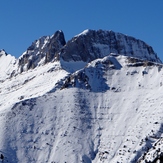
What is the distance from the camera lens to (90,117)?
161 m

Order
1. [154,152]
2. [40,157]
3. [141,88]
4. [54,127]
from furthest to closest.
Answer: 1. [141,88]
2. [54,127]
3. [40,157]
4. [154,152]

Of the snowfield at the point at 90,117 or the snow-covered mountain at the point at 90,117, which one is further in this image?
the snowfield at the point at 90,117

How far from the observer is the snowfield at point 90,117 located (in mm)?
145625

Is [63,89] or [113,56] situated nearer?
[63,89]

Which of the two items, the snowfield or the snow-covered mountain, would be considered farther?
the snowfield

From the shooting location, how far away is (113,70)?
181 meters

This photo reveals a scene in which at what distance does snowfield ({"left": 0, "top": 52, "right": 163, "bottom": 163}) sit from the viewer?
478 ft

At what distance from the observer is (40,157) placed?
14700 cm

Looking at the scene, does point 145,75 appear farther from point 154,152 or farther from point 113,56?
point 154,152

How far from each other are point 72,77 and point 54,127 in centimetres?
2335

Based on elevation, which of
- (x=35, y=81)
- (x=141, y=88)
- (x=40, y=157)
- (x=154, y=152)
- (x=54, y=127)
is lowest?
(x=154, y=152)

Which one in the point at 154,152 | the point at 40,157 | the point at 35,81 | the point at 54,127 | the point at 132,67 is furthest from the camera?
the point at 35,81

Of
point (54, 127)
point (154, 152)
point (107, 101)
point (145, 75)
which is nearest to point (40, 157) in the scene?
point (54, 127)

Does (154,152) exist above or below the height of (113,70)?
below
